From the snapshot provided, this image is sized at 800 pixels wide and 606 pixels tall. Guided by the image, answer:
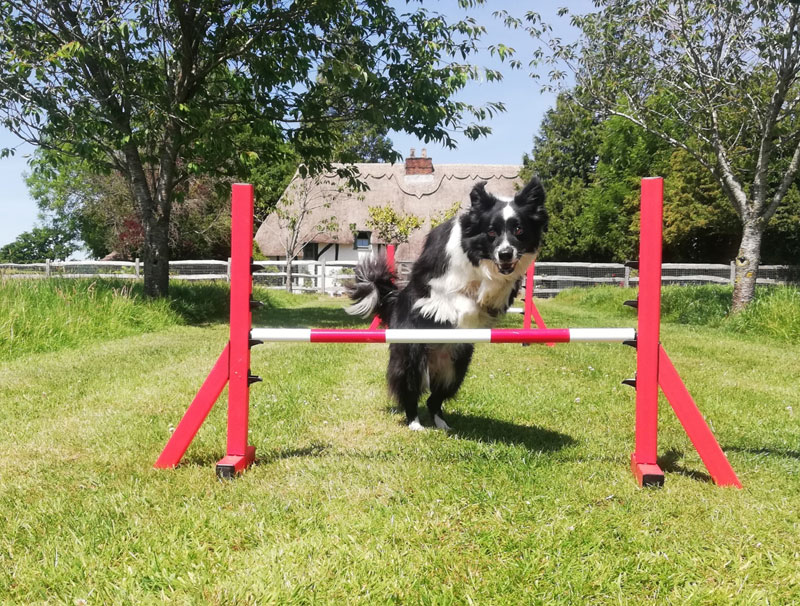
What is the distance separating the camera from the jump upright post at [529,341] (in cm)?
284

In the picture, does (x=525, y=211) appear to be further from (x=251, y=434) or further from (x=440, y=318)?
(x=251, y=434)

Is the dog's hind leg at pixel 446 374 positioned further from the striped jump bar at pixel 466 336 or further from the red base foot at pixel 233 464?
the red base foot at pixel 233 464

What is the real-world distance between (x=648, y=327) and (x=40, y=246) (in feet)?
197

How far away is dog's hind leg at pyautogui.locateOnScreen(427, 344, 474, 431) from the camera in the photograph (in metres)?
3.77

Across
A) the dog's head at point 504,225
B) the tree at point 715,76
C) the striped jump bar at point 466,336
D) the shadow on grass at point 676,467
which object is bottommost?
the shadow on grass at point 676,467

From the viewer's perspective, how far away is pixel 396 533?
2.25 m

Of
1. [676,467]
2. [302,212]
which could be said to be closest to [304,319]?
[676,467]

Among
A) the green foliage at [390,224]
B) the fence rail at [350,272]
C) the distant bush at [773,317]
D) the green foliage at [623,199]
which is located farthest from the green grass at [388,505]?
the green foliage at [390,224]

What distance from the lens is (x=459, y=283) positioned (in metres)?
3.44

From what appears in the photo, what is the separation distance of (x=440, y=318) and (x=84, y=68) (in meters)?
9.23

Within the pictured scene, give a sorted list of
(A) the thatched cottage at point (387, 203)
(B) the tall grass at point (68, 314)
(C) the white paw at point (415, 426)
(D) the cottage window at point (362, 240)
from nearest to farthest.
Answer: (C) the white paw at point (415, 426), (B) the tall grass at point (68, 314), (A) the thatched cottage at point (387, 203), (D) the cottage window at point (362, 240)

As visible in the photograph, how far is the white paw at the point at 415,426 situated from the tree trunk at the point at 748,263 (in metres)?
9.30

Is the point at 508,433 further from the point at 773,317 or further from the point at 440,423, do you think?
the point at 773,317

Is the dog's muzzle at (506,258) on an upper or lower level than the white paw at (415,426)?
upper
